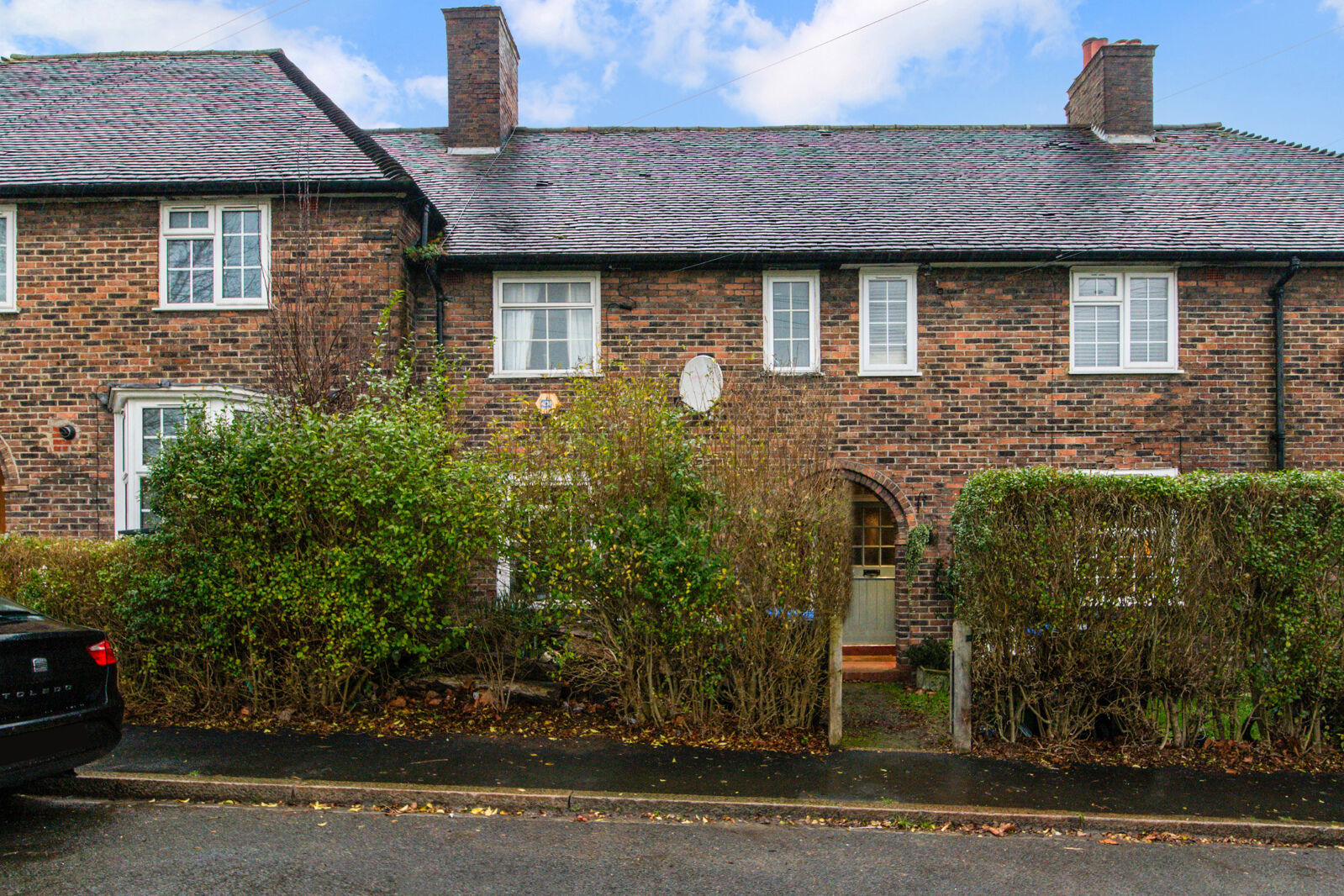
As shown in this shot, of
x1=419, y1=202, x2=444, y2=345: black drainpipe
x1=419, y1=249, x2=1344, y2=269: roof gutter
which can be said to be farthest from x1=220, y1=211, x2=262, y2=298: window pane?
x1=419, y1=249, x2=1344, y2=269: roof gutter

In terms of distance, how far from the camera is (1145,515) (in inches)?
259

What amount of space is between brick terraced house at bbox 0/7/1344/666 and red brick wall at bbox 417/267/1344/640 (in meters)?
0.03

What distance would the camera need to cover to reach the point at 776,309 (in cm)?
1144

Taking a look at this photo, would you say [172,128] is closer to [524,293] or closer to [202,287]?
[202,287]

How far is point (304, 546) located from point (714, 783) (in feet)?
12.3

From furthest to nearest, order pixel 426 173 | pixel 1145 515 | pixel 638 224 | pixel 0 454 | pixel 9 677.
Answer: pixel 426 173 → pixel 638 224 → pixel 0 454 → pixel 1145 515 → pixel 9 677

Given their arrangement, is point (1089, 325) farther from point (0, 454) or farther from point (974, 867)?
point (0, 454)

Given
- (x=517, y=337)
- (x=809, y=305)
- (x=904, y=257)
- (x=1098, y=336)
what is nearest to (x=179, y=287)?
(x=517, y=337)

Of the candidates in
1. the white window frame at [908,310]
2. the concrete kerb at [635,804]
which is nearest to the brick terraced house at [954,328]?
the white window frame at [908,310]

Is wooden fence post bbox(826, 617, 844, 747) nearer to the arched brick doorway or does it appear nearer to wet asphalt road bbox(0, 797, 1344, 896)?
wet asphalt road bbox(0, 797, 1344, 896)

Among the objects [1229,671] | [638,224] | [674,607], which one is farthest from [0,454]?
[1229,671]

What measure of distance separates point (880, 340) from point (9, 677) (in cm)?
943

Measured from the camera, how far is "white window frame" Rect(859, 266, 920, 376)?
1132 cm

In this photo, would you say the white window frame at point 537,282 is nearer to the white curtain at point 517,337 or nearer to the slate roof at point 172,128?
the white curtain at point 517,337
